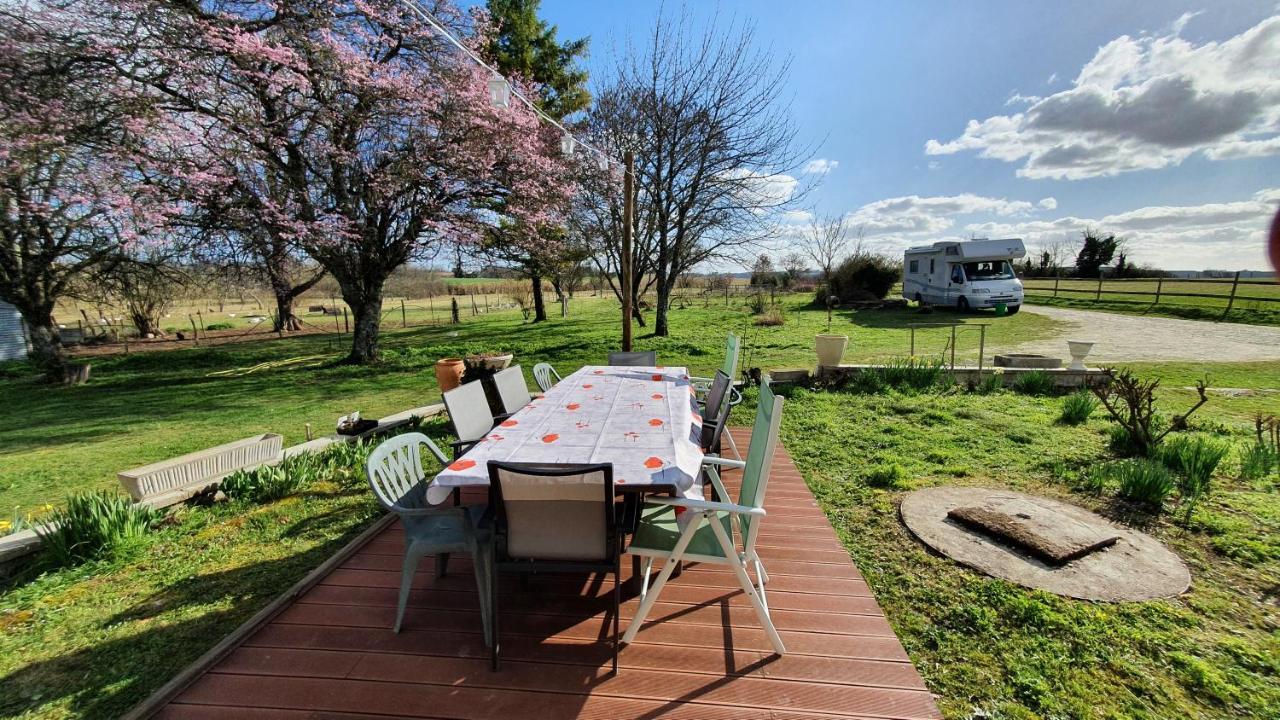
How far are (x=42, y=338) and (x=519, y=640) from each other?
13588 millimetres

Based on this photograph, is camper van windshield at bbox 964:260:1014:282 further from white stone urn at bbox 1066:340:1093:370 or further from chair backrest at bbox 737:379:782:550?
chair backrest at bbox 737:379:782:550

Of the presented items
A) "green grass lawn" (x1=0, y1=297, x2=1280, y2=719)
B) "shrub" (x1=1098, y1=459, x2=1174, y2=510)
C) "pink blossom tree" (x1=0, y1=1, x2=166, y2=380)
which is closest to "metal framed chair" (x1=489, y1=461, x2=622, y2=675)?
"green grass lawn" (x1=0, y1=297, x2=1280, y2=719)

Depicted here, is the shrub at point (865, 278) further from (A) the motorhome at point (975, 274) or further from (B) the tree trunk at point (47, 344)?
(B) the tree trunk at point (47, 344)

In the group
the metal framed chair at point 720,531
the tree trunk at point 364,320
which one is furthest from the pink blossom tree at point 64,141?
the metal framed chair at point 720,531

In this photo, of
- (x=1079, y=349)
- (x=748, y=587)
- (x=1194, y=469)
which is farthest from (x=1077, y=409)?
(x=748, y=587)

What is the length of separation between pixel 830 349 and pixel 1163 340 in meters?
9.32

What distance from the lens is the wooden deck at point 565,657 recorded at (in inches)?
73.1

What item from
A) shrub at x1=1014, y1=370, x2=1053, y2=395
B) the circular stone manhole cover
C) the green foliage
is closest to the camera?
the circular stone manhole cover

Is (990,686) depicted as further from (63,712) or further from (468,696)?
(63,712)

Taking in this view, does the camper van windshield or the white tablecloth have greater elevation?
the camper van windshield

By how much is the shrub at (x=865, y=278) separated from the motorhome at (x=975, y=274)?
2.96 metres

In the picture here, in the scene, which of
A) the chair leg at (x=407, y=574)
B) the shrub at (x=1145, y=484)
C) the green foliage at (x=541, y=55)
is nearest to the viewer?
the chair leg at (x=407, y=574)

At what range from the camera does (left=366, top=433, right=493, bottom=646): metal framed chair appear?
2152mm

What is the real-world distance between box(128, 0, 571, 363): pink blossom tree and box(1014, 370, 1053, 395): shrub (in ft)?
30.7
